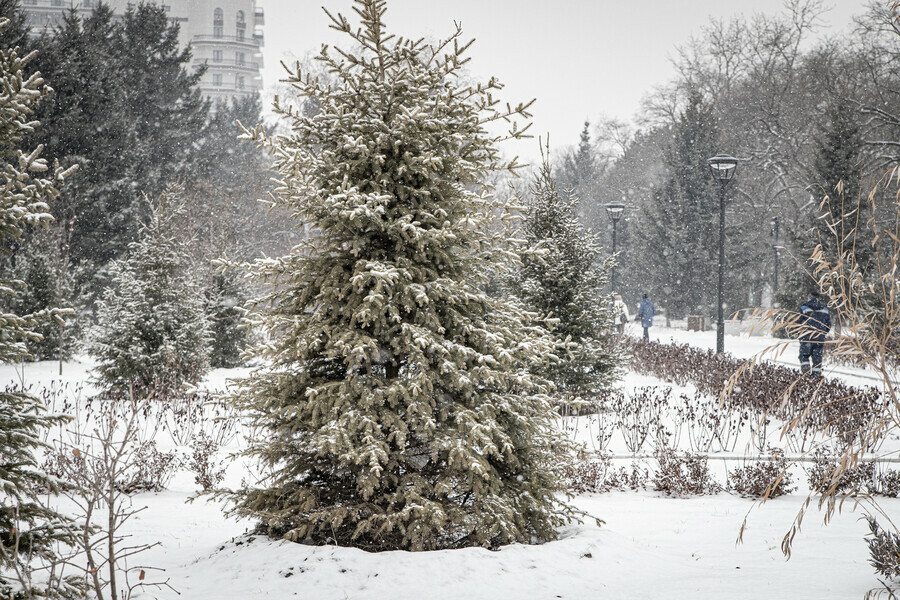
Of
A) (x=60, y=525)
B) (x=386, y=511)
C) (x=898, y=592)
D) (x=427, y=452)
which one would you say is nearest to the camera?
(x=60, y=525)

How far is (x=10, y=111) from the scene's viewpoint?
13.4 feet

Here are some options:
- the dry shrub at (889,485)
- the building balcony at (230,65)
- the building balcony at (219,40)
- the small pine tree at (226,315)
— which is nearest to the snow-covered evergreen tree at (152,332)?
the small pine tree at (226,315)

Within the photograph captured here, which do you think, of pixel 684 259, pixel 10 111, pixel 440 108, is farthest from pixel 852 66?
pixel 10 111

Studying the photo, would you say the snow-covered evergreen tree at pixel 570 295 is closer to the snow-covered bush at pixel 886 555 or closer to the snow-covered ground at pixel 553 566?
the snow-covered ground at pixel 553 566

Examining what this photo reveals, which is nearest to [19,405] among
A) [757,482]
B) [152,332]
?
[757,482]

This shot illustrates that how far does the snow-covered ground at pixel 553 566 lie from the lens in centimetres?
406

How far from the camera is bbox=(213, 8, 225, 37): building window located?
103 metres

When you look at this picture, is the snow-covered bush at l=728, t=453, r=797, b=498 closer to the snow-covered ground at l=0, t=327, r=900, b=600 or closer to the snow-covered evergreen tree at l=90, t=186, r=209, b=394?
the snow-covered ground at l=0, t=327, r=900, b=600

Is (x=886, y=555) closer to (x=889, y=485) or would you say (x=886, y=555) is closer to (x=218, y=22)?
(x=889, y=485)

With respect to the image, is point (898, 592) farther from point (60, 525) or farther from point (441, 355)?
point (60, 525)

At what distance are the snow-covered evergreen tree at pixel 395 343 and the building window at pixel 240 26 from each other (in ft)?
368

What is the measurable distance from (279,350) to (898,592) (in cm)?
422

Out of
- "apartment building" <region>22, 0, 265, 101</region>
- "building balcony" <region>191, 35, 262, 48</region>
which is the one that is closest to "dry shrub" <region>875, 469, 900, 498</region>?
"apartment building" <region>22, 0, 265, 101</region>

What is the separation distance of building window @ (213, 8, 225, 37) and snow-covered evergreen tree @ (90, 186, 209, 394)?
10478 centimetres
